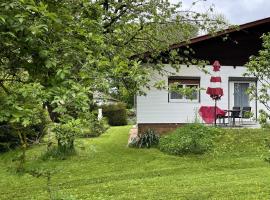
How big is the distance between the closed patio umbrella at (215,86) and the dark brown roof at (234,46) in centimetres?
44

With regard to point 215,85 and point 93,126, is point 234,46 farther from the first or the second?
point 93,126

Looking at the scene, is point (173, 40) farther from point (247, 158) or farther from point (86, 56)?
point (86, 56)

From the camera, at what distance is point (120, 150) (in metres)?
17.3

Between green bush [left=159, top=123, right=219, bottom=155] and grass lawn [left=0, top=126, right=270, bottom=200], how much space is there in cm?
40

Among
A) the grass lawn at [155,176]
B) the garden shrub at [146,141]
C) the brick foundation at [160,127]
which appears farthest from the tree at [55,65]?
the brick foundation at [160,127]

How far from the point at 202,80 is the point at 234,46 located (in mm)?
2238

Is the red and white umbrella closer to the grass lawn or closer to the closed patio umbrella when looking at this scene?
the closed patio umbrella

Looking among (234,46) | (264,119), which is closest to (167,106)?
(234,46)

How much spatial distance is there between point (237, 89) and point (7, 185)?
13.3 m

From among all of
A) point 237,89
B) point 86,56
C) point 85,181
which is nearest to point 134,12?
point 85,181

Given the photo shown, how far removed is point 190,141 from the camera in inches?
617

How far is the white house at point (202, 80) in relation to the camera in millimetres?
20266

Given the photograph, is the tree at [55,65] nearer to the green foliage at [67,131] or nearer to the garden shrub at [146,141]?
the green foliage at [67,131]

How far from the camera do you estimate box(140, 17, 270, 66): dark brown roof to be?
20923mm
